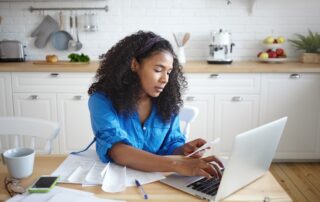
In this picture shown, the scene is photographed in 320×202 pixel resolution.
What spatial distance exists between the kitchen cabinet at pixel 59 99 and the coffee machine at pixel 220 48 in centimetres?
114

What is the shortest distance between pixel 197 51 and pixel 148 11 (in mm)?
631

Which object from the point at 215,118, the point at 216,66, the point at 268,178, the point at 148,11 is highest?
the point at 148,11

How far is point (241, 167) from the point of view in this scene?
1.01 meters

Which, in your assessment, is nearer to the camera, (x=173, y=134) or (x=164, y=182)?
(x=164, y=182)

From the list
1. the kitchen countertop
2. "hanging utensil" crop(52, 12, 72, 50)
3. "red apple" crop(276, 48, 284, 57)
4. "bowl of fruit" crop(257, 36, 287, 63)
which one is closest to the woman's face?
the kitchen countertop

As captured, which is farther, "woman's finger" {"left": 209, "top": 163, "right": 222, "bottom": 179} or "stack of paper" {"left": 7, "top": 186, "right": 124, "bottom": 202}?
"woman's finger" {"left": 209, "top": 163, "right": 222, "bottom": 179}

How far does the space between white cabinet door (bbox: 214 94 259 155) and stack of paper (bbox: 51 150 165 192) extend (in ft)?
6.42

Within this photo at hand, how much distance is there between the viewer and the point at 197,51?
3578 mm

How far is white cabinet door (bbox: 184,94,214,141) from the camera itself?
3.05 m

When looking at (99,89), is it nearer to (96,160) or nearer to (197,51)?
(96,160)

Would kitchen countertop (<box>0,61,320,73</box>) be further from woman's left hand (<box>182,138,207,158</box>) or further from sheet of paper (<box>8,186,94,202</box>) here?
sheet of paper (<box>8,186,94,202</box>)

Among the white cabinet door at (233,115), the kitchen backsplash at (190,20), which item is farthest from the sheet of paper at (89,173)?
the kitchen backsplash at (190,20)

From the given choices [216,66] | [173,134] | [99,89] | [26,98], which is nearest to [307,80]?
[216,66]

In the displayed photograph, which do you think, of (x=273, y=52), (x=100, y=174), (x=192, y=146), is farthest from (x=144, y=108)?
(x=273, y=52)
